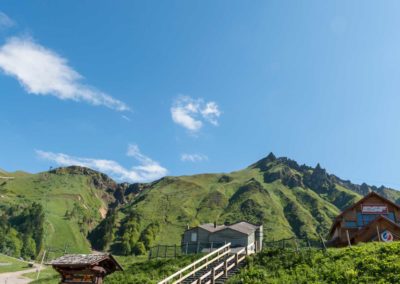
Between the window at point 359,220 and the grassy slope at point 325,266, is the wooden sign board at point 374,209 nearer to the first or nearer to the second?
the window at point 359,220

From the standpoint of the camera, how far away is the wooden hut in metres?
21.5

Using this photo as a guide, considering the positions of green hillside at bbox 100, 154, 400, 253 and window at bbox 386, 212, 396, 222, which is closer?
window at bbox 386, 212, 396, 222

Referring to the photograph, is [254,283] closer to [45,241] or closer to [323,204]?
[45,241]

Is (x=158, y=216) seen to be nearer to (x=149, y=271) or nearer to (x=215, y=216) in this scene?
(x=215, y=216)

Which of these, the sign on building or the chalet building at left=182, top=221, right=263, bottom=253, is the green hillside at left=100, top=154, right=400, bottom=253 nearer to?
the chalet building at left=182, top=221, right=263, bottom=253

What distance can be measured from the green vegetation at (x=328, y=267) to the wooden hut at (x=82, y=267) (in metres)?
8.81

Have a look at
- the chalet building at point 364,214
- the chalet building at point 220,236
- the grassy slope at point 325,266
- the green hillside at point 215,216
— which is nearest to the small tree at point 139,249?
the green hillside at point 215,216

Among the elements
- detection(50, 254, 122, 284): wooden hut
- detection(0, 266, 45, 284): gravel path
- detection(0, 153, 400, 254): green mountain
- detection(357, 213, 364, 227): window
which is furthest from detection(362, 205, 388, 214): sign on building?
detection(0, 153, 400, 254): green mountain

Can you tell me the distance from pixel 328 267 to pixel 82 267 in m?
17.0

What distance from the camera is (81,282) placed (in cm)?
2181

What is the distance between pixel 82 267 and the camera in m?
21.6

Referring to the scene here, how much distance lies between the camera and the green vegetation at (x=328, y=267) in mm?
22984

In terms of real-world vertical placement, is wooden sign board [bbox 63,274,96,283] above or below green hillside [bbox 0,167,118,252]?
below

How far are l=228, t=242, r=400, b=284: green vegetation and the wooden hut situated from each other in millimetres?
8814
